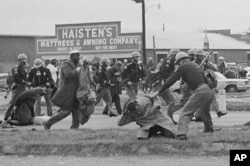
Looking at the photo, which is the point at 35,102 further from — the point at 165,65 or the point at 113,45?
the point at 113,45

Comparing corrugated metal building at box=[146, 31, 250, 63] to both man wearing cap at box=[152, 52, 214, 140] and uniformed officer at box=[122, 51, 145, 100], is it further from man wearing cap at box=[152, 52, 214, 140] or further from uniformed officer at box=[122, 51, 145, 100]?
man wearing cap at box=[152, 52, 214, 140]

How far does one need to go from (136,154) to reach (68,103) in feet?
9.02

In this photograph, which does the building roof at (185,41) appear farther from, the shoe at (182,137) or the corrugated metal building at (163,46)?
the shoe at (182,137)

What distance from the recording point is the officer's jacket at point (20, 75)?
1584 cm

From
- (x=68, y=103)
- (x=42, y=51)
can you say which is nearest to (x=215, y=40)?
(x=42, y=51)

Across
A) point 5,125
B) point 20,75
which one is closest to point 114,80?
point 20,75

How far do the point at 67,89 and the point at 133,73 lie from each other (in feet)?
17.5

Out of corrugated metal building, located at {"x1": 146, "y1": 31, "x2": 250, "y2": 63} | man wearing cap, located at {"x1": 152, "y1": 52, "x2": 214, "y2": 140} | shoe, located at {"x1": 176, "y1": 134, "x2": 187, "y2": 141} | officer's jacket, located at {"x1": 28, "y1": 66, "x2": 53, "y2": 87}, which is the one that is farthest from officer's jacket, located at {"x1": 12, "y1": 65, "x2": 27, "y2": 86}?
corrugated metal building, located at {"x1": 146, "y1": 31, "x2": 250, "y2": 63}

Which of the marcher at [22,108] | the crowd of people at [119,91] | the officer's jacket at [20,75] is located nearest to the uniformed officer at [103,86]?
the crowd of people at [119,91]

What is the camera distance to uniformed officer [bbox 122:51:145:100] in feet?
57.0

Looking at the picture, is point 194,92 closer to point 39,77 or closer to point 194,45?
point 39,77

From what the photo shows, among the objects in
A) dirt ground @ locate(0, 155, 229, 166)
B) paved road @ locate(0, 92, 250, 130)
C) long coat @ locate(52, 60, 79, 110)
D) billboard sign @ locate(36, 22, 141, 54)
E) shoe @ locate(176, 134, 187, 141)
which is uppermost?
billboard sign @ locate(36, 22, 141, 54)

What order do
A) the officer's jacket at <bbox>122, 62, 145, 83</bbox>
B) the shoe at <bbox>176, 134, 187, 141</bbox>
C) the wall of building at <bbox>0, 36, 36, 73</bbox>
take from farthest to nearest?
the wall of building at <bbox>0, 36, 36, 73</bbox>, the officer's jacket at <bbox>122, 62, 145, 83</bbox>, the shoe at <bbox>176, 134, 187, 141</bbox>

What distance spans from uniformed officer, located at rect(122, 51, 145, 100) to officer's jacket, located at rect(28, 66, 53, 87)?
2395mm
